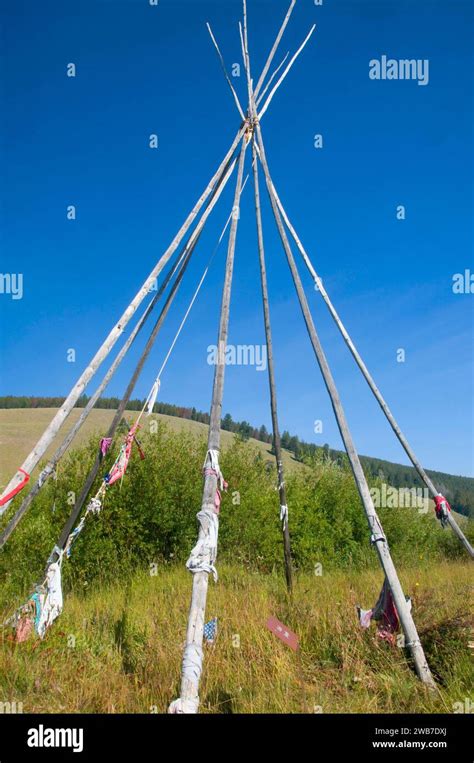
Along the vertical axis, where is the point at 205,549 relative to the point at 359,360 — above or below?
below

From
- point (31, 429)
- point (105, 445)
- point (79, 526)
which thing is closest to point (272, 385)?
point (105, 445)

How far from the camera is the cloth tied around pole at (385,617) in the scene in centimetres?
577

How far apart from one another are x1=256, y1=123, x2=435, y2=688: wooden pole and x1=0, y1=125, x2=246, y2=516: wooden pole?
1.10 metres

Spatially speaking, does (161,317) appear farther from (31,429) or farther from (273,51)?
(31,429)

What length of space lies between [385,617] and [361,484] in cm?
153

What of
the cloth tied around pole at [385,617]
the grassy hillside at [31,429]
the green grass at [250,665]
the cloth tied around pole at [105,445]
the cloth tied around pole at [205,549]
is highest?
the grassy hillside at [31,429]

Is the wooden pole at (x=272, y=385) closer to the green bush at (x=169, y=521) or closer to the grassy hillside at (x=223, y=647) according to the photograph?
the grassy hillside at (x=223, y=647)

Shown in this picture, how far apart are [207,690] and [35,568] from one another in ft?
35.7

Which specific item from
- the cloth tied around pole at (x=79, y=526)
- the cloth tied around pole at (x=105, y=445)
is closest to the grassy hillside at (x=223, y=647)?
the cloth tied around pole at (x=79, y=526)

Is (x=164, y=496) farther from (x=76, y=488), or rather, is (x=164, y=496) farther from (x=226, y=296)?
(x=226, y=296)

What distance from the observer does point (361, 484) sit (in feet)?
19.9

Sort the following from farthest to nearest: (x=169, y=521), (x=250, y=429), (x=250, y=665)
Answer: (x=250, y=429)
(x=169, y=521)
(x=250, y=665)

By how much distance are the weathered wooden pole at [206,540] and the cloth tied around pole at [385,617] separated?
2.24 m

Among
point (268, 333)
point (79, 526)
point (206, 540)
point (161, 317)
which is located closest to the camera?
point (206, 540)
